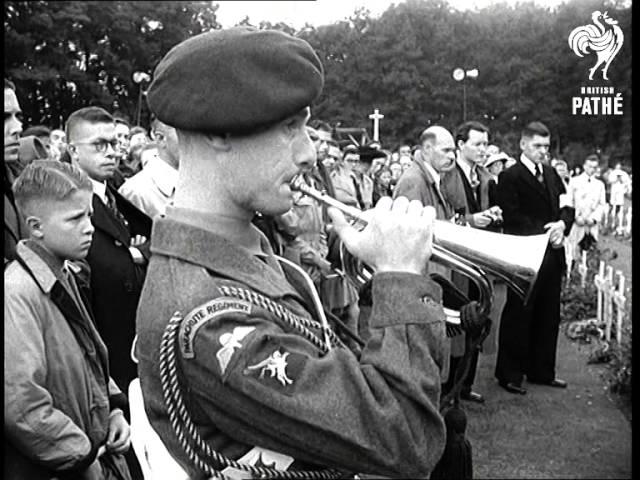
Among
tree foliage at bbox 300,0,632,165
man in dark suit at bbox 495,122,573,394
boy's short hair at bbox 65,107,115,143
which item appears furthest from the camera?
man in dark suit at bbox 495,122,573,394

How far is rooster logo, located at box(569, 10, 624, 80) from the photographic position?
241 cm

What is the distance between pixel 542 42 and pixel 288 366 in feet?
7.21

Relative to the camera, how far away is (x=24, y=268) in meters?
2.64

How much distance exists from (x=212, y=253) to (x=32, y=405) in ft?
4.41

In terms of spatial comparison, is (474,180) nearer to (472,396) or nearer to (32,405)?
(472,396)

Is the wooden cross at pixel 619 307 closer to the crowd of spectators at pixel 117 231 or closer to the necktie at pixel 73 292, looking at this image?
the crowd of spectators at pixel 117 231

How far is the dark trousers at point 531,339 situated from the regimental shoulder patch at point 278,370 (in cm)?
495

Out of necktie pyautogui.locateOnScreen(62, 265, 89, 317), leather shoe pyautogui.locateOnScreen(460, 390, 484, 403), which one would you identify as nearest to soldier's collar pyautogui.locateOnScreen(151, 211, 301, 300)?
necktie pyautogui.locateOnScreen(62, 265, 89, 317)

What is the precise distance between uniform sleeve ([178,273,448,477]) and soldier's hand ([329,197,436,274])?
11cm

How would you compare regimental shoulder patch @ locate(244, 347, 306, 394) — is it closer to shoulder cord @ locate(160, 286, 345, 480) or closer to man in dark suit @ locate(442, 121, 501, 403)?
shoulder cord @ locate(160, 286, 345, 480)

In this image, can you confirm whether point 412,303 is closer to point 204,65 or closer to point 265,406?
point 265,406

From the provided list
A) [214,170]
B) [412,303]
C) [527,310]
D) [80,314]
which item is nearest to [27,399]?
[80,314]

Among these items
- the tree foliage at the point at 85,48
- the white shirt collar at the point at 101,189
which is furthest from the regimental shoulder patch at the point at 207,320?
the tree foliage at the point at 85,48
